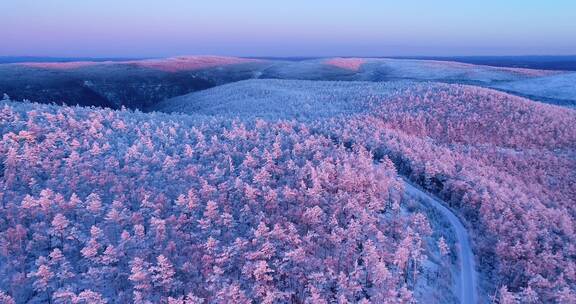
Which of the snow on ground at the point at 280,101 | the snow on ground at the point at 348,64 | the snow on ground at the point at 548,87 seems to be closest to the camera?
the snow on ground at the point at 280,101

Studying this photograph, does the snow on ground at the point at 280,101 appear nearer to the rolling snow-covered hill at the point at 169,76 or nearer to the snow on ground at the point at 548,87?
the rolling snow-covered hill at the point at 169,76

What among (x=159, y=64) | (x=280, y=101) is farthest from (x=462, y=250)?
(x=159, y=64)

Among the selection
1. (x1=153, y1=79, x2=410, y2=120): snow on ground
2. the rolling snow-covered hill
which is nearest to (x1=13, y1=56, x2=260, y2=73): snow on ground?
the rolling snow-covered hill

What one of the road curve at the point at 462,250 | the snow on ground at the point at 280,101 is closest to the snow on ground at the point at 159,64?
the snow on ground at the point at 280,101

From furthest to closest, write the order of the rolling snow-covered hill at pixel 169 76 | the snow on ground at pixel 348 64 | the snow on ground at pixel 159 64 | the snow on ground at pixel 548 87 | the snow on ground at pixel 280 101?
the snow on ground at pixel 348 64, the snow on ground at pixel 159 64, the snow on ground at pixel 548 87, the rolling snow-covered hill at pixel 169 76, the snow on ground at pixel 280 101

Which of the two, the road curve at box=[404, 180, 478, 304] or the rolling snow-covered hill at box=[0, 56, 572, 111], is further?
the rolling snow-covered hill at box=[0, 56, 572, 111]

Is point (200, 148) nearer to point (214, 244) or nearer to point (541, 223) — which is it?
point (214, 244)

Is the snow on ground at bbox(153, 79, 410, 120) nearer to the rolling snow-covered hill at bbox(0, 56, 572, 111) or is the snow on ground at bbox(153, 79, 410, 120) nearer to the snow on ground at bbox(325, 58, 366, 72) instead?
the rolling snow-covered hill at bbox(0, 56, 572, 111)

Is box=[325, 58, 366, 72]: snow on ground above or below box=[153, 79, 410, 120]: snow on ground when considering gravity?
above
